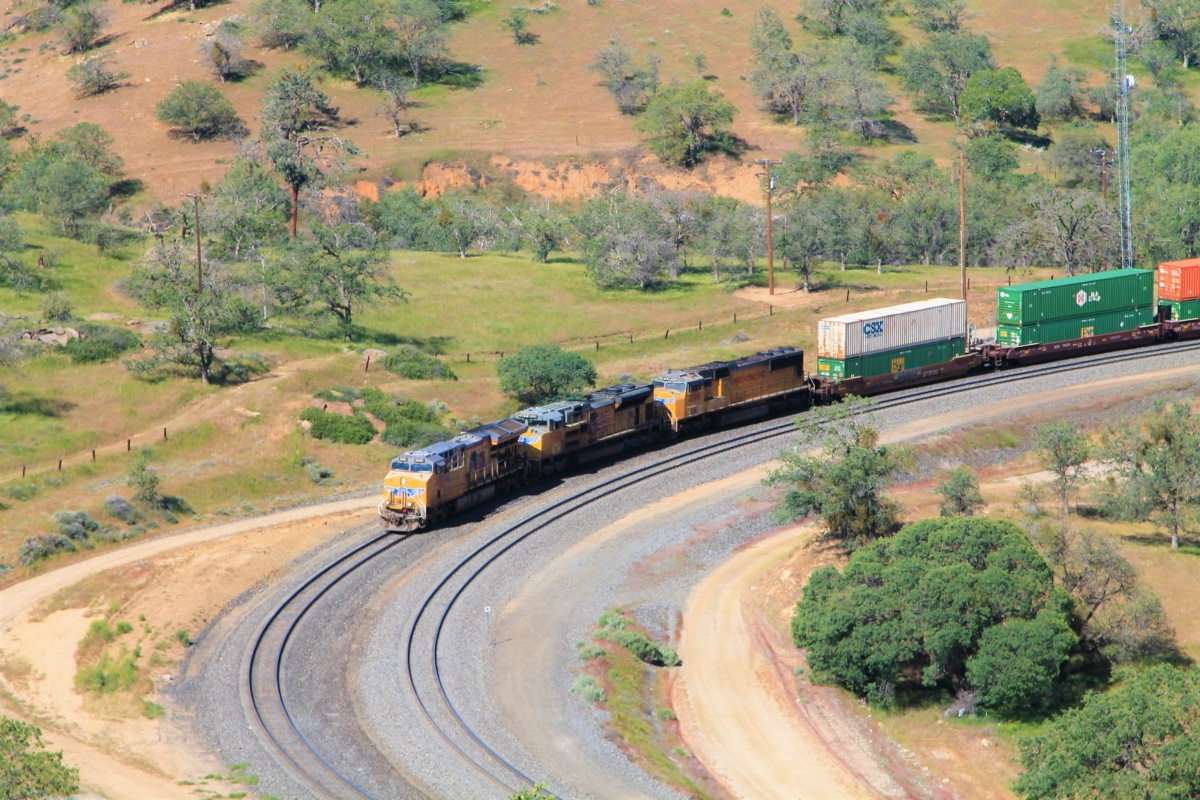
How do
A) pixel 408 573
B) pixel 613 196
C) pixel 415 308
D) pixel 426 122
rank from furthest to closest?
pixel 426 122, pixel 613 196, pixel 415 308, pixel 408 573

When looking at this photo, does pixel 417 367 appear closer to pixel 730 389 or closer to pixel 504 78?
pixel 730 389

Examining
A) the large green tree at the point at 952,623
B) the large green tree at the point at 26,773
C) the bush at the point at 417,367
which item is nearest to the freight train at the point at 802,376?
the bush at the point at 417,367

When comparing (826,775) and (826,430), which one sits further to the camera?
(826,430)

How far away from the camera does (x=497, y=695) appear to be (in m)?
34.2

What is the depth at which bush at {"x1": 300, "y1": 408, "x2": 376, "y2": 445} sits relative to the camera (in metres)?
54.8

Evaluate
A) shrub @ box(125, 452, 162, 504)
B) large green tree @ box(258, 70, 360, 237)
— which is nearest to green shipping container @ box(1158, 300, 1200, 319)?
shrub @ box(125, 452, 162, 504)

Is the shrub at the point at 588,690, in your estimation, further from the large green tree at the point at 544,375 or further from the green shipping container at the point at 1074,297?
the green shipping container at the point at 1074,297

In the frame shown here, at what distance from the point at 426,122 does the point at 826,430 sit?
82.8 m

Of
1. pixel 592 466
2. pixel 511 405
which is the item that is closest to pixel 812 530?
pixel 592 466

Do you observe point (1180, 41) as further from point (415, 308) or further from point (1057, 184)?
point (415, 308)

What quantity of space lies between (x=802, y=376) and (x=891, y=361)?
443 centimetres

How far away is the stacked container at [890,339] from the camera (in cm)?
5759

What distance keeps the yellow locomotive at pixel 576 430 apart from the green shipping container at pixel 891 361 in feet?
5.09

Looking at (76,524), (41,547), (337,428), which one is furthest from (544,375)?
(41,547)
